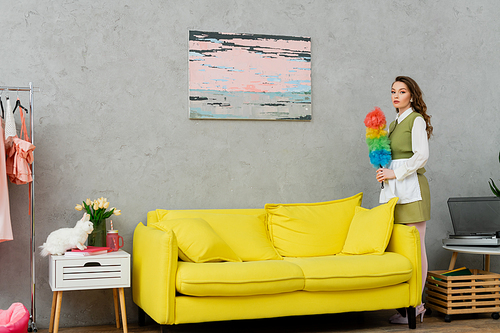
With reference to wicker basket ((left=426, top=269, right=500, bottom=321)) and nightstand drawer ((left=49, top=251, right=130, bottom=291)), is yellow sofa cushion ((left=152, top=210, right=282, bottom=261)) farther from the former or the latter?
wicker basket ((left=426, top=269, right=500, bottom=321))

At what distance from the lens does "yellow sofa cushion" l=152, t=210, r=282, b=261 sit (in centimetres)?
315

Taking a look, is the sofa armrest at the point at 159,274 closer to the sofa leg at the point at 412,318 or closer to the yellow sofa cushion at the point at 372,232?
the yellow sofa cushion at the point at 372,232

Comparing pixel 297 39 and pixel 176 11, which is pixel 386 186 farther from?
pixel 176 11

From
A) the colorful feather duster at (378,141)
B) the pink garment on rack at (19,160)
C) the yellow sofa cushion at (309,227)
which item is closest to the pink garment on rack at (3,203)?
the pink garment on rack at (19,160)

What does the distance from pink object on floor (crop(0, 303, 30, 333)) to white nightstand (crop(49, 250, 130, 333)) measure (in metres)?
0.18

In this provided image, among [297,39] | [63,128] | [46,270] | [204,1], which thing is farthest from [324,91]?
[46,270]

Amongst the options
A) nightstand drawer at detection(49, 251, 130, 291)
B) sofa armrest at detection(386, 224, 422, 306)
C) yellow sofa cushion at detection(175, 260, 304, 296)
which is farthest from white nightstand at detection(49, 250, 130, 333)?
sofa armrest at detection(386, 224, 422, 306)

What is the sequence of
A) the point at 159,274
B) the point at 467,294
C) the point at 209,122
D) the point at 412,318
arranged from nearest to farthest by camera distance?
1. the point at 159,274
2. the point at 412,318
3. the point at 467,294
4. the point at 209,122

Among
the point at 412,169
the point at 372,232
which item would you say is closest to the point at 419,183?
the point at 412,169

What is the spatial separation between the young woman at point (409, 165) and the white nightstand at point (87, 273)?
1887 mm

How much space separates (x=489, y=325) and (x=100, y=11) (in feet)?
11.8

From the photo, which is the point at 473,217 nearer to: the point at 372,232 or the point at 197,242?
the point at 372,232

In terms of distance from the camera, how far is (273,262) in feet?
9.37

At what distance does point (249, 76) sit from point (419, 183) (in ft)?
5.01
